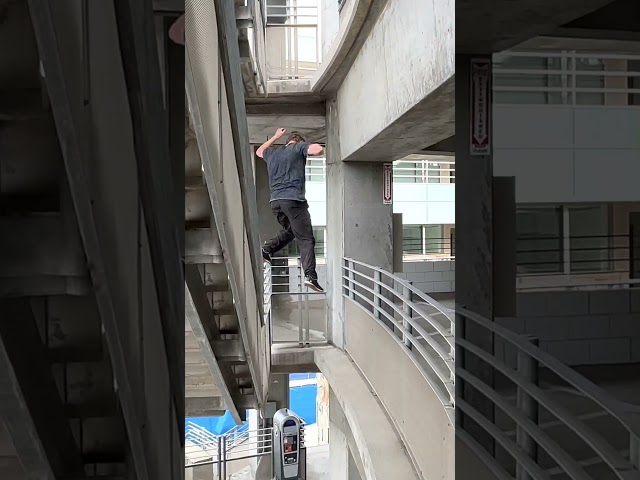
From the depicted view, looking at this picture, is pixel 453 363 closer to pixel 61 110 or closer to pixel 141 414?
pixel 141 414

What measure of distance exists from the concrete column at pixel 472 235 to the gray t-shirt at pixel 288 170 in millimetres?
2402

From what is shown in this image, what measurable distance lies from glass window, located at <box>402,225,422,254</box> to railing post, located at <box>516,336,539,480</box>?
27.6ft

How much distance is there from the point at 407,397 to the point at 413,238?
7028 millimetres

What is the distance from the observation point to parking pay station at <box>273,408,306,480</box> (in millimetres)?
6844

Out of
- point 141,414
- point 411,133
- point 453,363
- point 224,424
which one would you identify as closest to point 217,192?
point 141,414

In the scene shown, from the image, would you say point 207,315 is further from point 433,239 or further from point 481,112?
point 433,239

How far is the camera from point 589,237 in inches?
95.7

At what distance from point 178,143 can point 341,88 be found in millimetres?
4656

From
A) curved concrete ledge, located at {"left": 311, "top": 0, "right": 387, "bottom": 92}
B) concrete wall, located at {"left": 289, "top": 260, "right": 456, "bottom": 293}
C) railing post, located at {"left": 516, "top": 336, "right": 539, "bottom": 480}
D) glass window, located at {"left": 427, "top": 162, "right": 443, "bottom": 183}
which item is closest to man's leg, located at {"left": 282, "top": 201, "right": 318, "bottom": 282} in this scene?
curved concrete ledge, located at {"left": 311, "top": 0, "right": 387, "bottom": 92}

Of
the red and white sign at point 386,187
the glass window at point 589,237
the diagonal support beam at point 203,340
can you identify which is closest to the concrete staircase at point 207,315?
the diagonal support beam at point 203,340

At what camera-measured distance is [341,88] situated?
567 centimetres

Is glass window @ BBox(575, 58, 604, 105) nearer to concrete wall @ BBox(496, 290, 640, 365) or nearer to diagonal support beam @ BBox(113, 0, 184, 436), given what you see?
concrete wall @ BBox(496, 290, 640, 365)

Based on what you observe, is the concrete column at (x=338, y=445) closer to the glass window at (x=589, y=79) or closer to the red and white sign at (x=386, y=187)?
the red and white sign at (x=386, y=187)

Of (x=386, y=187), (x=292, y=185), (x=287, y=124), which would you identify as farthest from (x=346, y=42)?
(x=287, y=124)
